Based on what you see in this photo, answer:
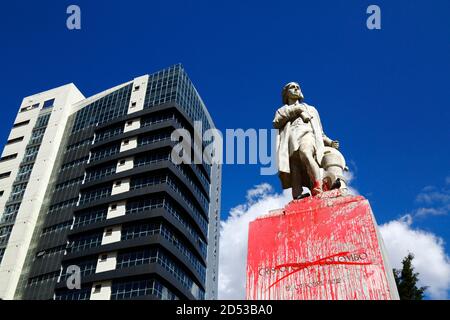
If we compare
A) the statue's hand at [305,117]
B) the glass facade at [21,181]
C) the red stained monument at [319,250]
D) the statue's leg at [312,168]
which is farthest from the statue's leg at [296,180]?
the glass facade at [21,181]

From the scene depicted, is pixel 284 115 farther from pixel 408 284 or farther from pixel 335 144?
pixel 408 284

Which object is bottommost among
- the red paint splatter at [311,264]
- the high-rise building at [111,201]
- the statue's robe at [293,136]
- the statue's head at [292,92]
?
the red paint splatter at [311,264]

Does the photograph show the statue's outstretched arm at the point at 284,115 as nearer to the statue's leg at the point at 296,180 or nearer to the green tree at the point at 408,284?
the statue's leg at the point at 296,180

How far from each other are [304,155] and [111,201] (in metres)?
38.5

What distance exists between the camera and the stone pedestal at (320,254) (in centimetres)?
480

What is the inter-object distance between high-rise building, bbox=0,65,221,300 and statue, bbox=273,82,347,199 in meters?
31.8

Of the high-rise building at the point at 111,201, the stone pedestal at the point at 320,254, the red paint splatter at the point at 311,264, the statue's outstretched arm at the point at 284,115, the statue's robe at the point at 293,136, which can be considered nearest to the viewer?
the stone pedestal at the point at 320,254

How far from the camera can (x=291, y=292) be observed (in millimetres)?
5039

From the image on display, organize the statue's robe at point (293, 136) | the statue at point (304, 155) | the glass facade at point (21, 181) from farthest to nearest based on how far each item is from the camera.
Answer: the glass facade at point (21, 181) → the statue's robe at point (293, 136) → the statue at point (304, 155)

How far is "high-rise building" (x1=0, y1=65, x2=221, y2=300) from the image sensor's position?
128 ft

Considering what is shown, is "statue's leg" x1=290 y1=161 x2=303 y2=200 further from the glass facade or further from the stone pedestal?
the glass facade

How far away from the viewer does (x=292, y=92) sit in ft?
25.5
